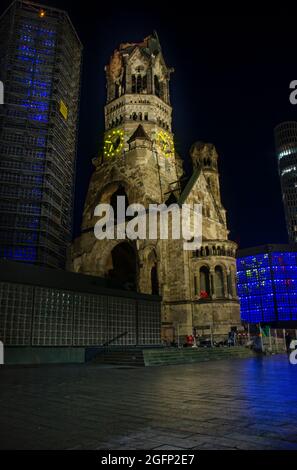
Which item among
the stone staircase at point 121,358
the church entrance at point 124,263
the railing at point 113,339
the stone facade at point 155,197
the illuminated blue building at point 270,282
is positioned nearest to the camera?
the stone staircase at point 121,358

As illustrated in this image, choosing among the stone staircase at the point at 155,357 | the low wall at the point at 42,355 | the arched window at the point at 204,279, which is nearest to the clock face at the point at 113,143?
the arched window at the point at 204,279

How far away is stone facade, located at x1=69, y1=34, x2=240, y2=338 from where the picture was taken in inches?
1415

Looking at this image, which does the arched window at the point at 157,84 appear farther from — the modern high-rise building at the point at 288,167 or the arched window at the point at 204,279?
the modern high-rise building at the point at 288,167

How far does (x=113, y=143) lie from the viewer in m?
50.6

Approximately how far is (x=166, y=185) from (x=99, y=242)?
12.1 meters

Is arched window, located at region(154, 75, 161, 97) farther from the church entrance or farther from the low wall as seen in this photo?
the low wall

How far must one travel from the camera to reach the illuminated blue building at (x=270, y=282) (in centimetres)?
11112

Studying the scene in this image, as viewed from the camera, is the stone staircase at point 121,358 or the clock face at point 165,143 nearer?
the stone staircase at point 121,358

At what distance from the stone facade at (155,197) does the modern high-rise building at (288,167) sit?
388ft

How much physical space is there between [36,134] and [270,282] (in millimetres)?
94947

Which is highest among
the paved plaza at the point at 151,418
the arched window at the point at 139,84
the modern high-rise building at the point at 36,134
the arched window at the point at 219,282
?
the arched window at the point at 139,84

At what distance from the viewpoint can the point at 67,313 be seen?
67.1 ft

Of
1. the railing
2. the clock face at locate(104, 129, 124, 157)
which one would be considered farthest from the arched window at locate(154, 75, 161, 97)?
the railing
